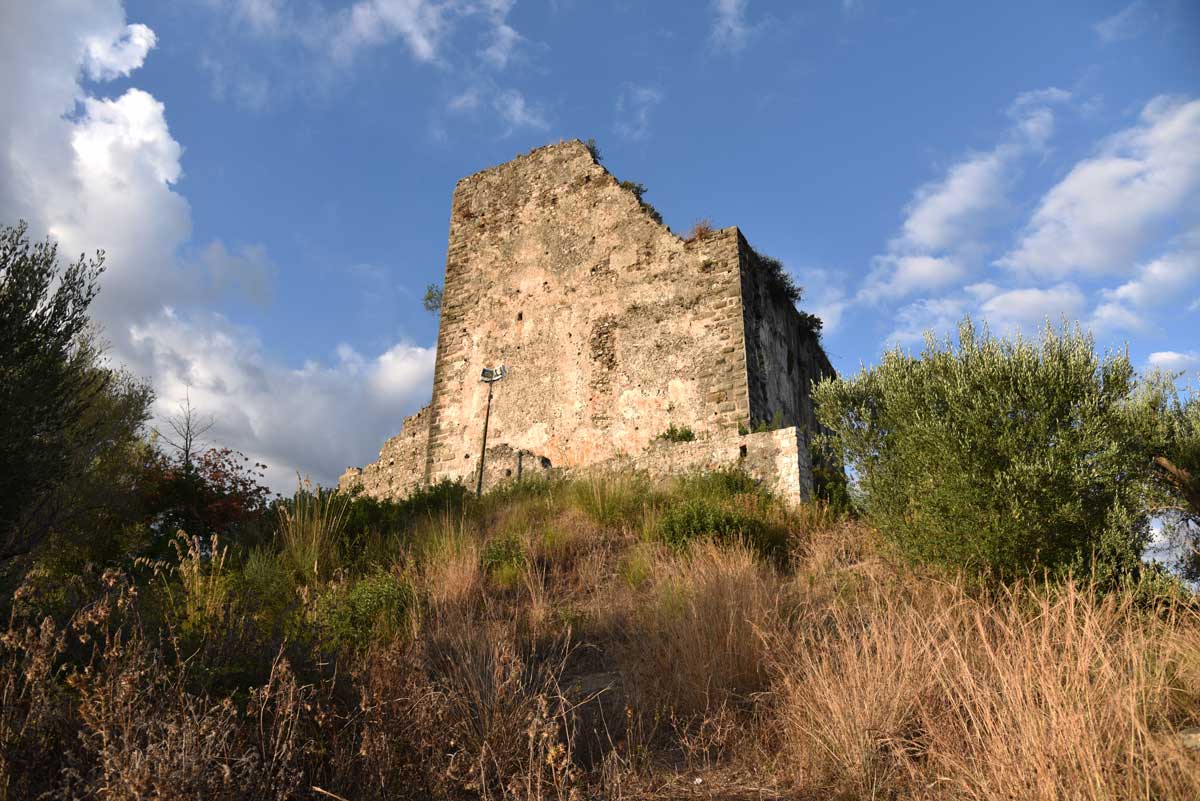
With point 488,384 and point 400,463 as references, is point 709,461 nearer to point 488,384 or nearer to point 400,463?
point 488,384

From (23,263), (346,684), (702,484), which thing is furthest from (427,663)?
(23,263)

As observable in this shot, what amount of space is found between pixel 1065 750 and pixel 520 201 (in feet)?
51.4

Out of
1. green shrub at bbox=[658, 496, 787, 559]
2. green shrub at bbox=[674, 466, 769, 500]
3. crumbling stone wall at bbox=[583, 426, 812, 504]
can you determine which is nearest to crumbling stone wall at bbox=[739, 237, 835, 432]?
crumbling stone wall at bbox=[583, 426, 812, 504]

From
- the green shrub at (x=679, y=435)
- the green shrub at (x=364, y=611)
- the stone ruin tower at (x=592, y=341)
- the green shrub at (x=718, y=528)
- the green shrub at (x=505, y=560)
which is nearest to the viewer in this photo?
the green shrub at (x=364, y=611)

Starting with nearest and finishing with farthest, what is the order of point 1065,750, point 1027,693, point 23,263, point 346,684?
point 1065,750, point 1027,693, point 346,684, point 23,263

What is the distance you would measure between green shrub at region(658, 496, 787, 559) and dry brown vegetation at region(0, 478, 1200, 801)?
1.87 metres

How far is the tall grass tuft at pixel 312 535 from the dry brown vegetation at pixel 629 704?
1.87 meters

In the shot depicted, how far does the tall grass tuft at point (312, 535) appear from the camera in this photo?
7656 millimetres

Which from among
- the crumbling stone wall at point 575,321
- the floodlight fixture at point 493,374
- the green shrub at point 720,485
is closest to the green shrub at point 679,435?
the crumbling stone wall at point 575,321

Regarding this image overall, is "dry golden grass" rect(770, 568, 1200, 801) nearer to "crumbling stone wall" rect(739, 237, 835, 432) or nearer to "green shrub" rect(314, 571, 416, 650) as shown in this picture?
"green shrub" rect(314, 571, 416, 650)

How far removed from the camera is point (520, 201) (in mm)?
16578

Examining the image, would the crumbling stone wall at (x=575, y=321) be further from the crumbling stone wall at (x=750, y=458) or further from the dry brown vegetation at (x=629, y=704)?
the dry brown vegetation at (x=629, y=704)

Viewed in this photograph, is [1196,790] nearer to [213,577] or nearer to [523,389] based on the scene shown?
[213,577]

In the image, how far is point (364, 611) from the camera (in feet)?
18.9
